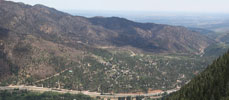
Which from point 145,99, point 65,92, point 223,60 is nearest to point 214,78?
point 223,60

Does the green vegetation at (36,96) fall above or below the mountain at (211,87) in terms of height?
below

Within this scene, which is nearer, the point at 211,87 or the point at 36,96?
the point at 211,87

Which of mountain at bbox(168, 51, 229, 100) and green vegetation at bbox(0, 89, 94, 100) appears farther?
green vegetation at bbox(0, 89, 94, 100)

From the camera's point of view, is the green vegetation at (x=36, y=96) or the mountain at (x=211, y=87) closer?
the mountain at (x=211, y=87)

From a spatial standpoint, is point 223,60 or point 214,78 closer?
point 214,78

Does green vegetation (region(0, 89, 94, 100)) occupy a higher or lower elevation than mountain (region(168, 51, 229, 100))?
lower

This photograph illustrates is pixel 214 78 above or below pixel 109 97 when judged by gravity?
above

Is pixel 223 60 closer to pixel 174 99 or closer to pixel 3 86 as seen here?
pixel 174 99

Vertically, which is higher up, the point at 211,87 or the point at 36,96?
the point at 211,87
